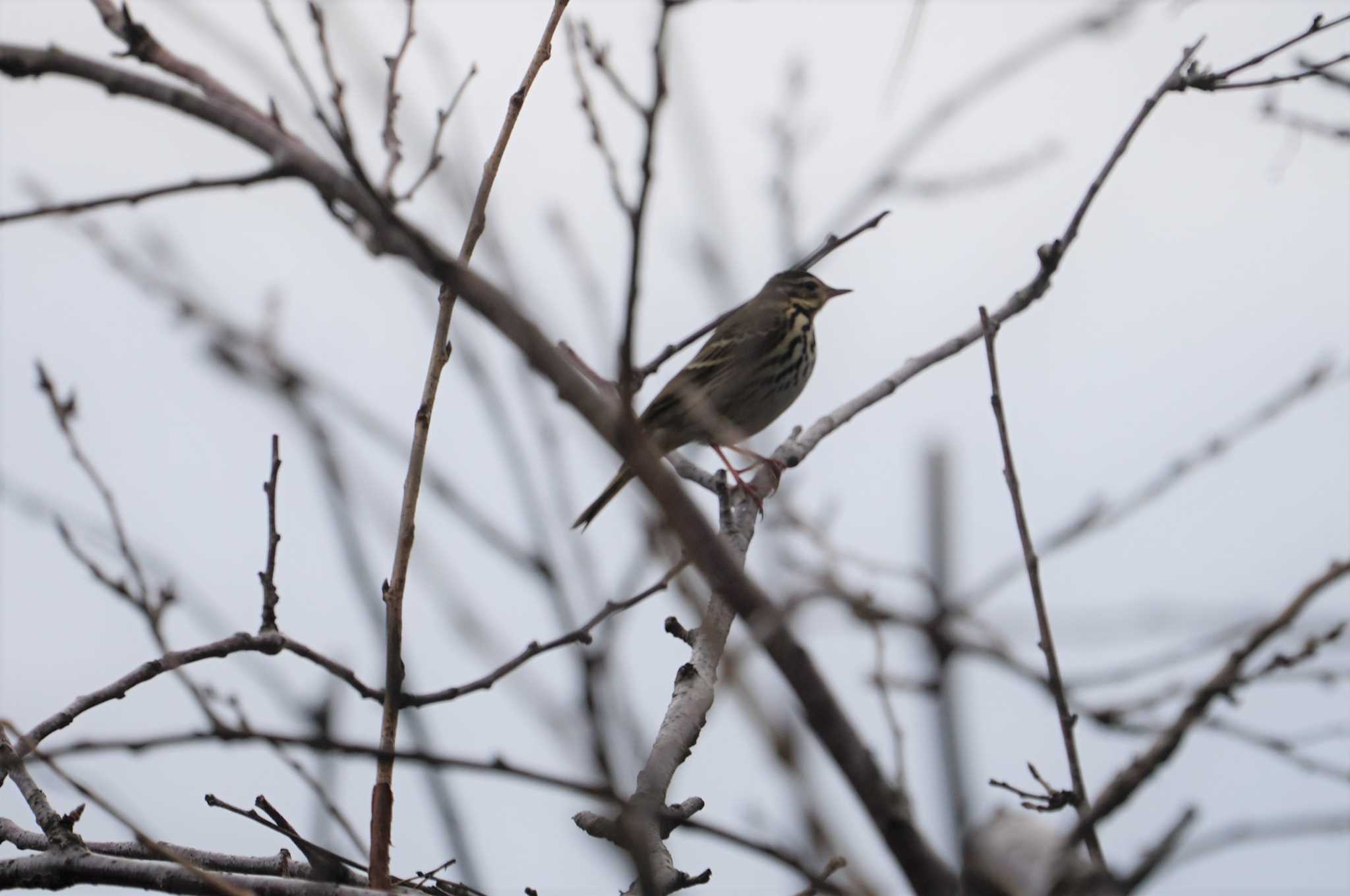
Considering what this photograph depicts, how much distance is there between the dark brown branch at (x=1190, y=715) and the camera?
139 centimetres

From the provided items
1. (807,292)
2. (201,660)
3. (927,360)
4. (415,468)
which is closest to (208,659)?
(201,660)

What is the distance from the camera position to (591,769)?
68.3 inches

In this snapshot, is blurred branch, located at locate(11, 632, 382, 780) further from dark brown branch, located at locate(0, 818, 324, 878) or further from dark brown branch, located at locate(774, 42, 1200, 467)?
dark brown branch, located at locate(774, 42, 1200, 467)

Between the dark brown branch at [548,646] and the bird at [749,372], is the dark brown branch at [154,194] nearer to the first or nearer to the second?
the dark brown branch at [548,646]

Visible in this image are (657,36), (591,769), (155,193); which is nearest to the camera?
(591,769)

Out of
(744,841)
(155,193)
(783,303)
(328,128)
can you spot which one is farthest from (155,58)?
(783,303)

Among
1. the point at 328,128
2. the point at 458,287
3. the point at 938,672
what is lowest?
the point at 938,672

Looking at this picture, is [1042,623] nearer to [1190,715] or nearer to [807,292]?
[1190,715]

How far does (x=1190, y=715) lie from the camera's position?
59.3 inches

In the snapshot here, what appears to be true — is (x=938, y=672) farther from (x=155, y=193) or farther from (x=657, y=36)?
(x=155, y=193)

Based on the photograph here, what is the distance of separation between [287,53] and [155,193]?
0.60 m

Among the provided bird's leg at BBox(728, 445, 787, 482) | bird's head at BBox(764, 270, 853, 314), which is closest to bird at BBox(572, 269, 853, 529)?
bird's head at BBox(764, 270, 853, 314)

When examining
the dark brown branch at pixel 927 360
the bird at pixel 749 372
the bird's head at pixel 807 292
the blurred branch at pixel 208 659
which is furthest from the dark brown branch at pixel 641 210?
the bird's head at pixel 807 292

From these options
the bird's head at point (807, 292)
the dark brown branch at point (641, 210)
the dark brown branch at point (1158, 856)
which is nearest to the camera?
the dark brown branch at point (1158, 856)
